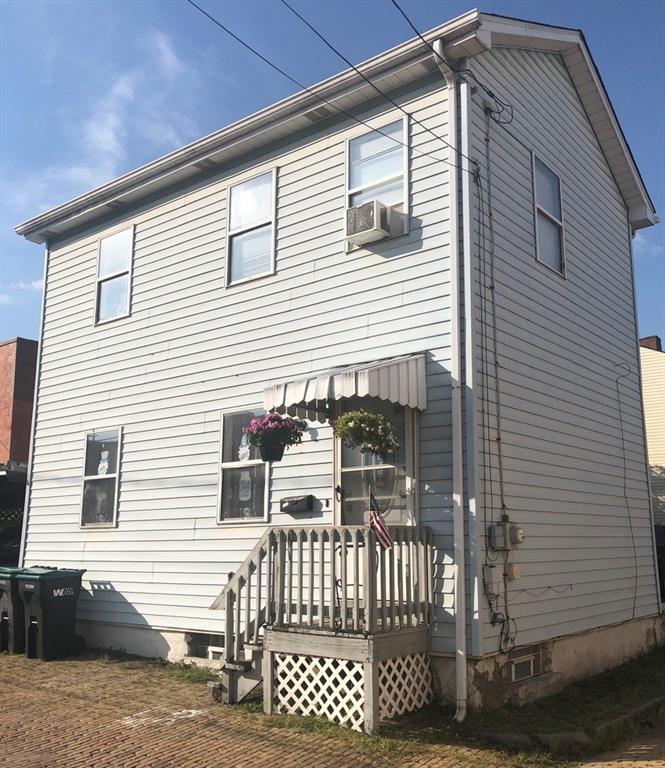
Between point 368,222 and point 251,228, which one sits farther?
point 251,228

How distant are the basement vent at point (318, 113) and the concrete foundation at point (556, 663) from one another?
6.36m

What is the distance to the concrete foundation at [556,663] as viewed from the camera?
24.2ft

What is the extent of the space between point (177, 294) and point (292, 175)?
243cm

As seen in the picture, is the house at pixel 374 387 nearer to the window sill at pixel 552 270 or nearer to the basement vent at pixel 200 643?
the basement vent at pixel 200 643

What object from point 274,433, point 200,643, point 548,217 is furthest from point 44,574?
point 548,217

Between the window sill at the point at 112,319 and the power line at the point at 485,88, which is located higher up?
the power line at the point at 485,88

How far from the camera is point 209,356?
10.6 metres

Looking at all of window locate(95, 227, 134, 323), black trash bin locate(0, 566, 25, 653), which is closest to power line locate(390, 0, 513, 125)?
window locate(95, 227, 134, 323)

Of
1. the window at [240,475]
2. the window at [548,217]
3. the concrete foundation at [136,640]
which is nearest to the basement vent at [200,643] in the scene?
the concrete foundation at [136,640]

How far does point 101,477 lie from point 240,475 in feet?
9.38

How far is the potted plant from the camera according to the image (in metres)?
8.50

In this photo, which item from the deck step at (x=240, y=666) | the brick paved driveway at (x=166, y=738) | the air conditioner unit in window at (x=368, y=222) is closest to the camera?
the brick paved driveway at (x=166, y=738)

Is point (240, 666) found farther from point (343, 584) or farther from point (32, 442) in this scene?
point (32, 442)

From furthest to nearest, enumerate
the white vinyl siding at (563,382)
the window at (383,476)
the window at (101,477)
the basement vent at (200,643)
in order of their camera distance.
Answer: the window at (101,477) < the basement vent at (200,643) < the white vinyl siding at (563,382) < the window at (383,476)
